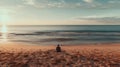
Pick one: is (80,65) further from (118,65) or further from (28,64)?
(28,64)

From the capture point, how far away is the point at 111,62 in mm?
11523

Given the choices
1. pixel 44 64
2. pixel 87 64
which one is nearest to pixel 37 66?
pixel 44 64

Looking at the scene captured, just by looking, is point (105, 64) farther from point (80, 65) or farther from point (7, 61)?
point (7, 61)

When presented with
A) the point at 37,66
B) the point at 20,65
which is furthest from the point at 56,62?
the point at 20,65

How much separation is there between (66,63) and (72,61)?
2.11 feet

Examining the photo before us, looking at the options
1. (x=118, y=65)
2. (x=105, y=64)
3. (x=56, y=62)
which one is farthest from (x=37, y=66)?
(x=118, y=65)

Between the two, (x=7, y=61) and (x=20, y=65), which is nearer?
(x=20, y=65)

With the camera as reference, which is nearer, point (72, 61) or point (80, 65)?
point (80, 65)

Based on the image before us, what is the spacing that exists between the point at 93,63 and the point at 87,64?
492mm

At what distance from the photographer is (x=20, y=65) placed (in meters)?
10.6

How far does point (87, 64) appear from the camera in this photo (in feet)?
35.8

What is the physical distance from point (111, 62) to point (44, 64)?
4.16 metres

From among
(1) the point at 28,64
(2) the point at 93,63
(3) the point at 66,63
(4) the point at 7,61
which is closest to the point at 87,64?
(2) the point at 93,63

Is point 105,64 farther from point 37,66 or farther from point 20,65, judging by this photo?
point 20,65
